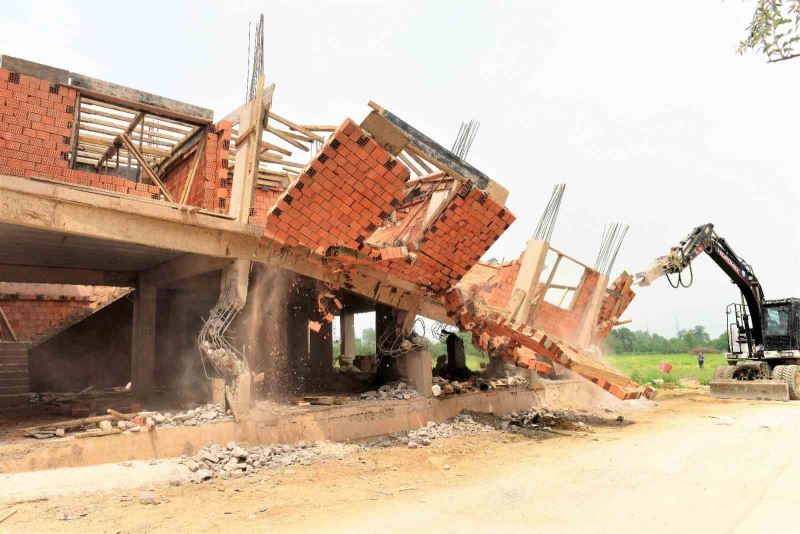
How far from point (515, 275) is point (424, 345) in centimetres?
460

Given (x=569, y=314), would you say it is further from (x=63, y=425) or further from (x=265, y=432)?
(x=63, y=425)

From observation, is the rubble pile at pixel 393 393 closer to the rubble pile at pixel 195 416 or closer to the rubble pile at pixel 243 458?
the rubble pile at pixel 243 458

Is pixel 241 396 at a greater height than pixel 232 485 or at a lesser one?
greater

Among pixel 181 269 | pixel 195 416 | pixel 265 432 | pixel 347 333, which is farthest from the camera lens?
pixel 347 333

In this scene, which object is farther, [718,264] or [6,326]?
[718,264]

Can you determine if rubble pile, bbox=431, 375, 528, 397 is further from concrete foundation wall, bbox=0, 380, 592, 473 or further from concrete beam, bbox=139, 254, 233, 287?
concrete beam, bbox=139, 254, 233, 287

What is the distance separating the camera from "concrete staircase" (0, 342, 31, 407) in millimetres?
11047

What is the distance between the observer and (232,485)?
6.90m

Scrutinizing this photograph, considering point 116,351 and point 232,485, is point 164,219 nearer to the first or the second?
point 232,485

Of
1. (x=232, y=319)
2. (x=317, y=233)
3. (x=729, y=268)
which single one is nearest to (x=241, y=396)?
(x=232, y=319)

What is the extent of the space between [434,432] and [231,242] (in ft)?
16.7

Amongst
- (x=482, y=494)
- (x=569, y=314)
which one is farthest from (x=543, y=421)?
(x=482, y=494)

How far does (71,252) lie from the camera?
9.45 meters

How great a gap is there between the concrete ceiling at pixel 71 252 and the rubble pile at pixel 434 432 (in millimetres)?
4907
